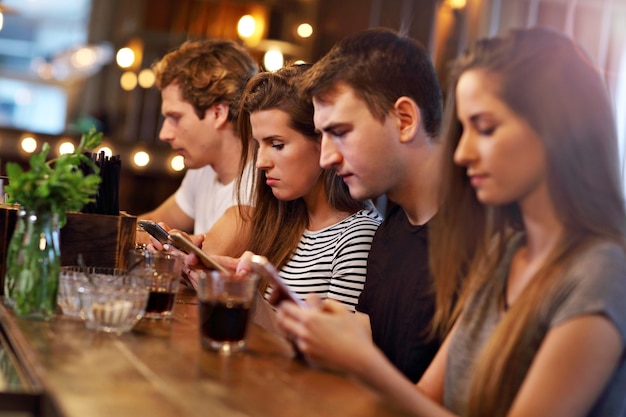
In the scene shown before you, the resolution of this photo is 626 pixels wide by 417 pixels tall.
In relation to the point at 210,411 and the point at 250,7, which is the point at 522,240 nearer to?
the point at 210,411

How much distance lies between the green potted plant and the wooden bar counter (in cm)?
7

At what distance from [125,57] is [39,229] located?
5.87m

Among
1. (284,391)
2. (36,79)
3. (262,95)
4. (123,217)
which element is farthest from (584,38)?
(36,79)

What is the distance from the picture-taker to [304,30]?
24.9ft

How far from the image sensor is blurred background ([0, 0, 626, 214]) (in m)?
7.38

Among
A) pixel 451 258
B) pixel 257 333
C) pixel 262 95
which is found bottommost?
pixel 257 333

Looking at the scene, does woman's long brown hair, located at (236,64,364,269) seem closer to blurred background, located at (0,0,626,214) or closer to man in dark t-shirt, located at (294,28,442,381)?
man in dark t-shirt, located at (294,28,442,381)

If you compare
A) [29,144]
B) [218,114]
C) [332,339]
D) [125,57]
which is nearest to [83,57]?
[125,57]

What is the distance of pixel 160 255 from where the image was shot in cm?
200

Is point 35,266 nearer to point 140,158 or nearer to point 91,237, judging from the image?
point 91,237

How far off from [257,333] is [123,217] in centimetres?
58

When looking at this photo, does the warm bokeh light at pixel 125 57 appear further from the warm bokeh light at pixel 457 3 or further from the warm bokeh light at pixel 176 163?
the warm bokeh light at pixel 457 3

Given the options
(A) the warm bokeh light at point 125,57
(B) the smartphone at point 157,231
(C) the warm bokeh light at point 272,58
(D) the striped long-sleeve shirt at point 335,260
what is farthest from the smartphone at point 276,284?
(A) the warm bokeh light at point 125,57

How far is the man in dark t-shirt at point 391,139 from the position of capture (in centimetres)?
221
